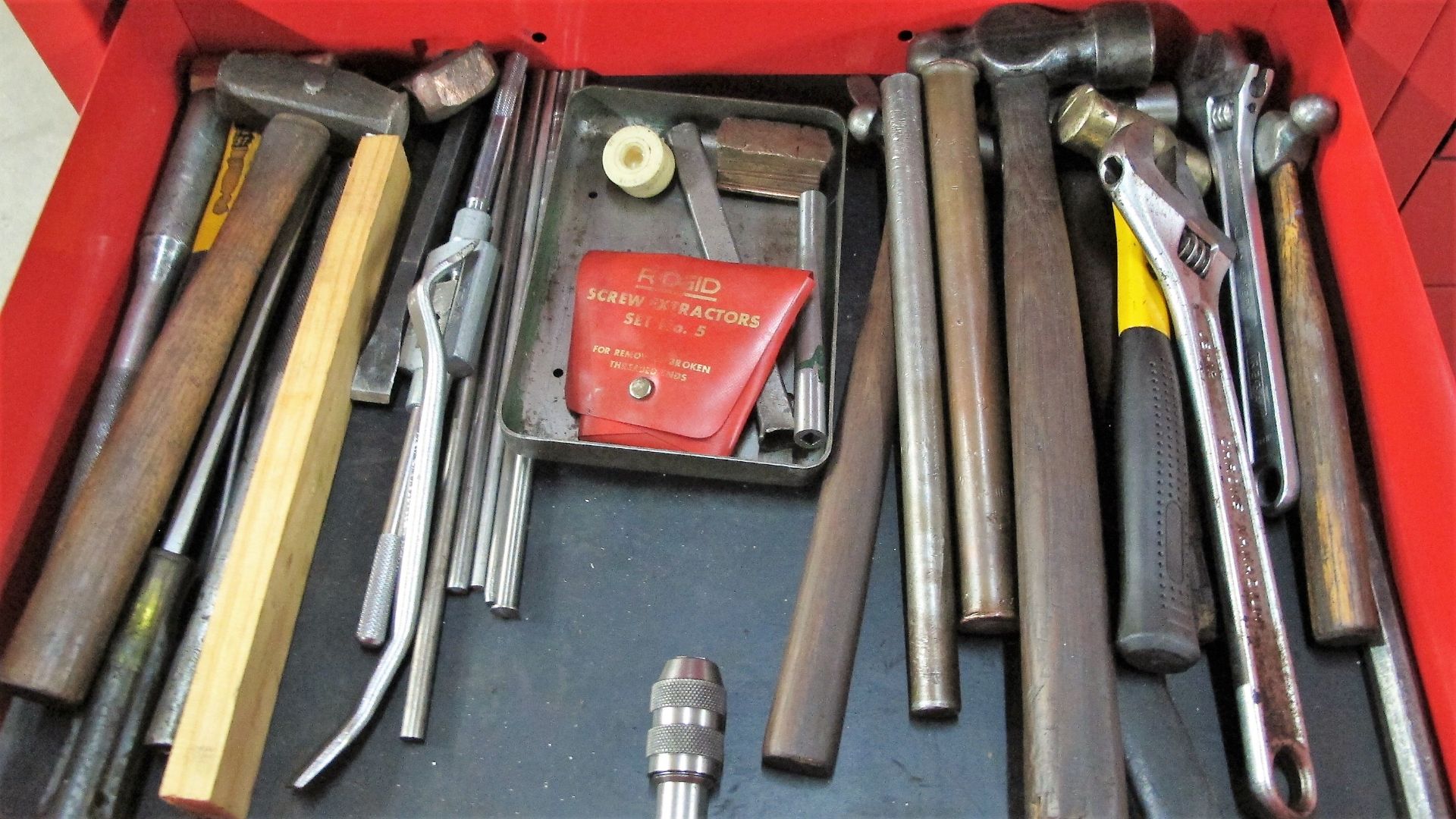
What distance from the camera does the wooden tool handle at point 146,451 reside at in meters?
0.87

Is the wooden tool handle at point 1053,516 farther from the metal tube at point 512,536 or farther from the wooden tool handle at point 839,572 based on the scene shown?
the metal tube at point 512,536

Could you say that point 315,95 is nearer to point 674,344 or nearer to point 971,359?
point 674,344

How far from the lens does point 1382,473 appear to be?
3.15ft

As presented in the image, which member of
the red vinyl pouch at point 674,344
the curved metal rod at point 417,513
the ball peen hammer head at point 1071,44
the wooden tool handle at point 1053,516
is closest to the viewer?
the wooden tool handle at point 1053,516

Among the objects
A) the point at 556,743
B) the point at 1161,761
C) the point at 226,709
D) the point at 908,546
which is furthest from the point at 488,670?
the point at 1161,761

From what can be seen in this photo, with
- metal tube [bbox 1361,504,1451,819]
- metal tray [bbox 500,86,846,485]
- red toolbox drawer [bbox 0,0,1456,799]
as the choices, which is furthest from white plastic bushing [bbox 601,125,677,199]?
metal tube [bbox 1361,504,1451,819]

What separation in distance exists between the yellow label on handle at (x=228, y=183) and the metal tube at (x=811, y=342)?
24.7 inches

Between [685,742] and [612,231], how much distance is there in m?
0.59

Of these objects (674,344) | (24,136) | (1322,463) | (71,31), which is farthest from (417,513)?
(24,136)

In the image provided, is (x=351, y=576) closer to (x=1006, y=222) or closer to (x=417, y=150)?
(x=417, y=150)

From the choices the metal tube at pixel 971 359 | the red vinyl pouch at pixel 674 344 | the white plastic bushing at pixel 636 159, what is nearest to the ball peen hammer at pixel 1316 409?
the metal tube at pixel 971 359

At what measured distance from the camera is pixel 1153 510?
0.87 metres

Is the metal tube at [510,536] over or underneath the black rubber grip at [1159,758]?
over

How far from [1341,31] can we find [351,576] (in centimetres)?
121
